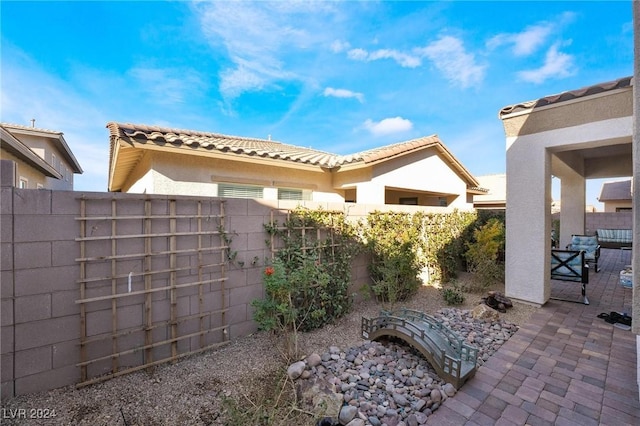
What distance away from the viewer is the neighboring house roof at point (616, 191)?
2315 cm

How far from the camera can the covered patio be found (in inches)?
132

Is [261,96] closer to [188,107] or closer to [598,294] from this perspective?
[188,107]

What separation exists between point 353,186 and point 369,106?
6.85m

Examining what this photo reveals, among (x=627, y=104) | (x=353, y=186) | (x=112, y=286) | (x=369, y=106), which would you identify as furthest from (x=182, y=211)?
(x=369, y=106)

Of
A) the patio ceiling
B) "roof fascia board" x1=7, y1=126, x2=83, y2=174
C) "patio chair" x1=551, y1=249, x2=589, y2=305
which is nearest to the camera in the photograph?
"patio chair" x1=551, y1=249, x2=589, y2=305

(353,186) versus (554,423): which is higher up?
(353,186)

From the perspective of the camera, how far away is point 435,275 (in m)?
9.33

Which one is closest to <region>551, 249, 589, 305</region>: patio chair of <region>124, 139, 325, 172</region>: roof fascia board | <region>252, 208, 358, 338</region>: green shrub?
<region>252, 208, 358, 338</region>: green shrub

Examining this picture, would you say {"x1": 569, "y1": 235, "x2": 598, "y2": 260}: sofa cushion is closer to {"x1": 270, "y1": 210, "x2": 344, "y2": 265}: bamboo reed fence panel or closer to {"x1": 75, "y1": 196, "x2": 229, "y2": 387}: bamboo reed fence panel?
{"x1": 270, "y1": 210, "x2": 344, "y2": 265}: bamboo reed fence panel

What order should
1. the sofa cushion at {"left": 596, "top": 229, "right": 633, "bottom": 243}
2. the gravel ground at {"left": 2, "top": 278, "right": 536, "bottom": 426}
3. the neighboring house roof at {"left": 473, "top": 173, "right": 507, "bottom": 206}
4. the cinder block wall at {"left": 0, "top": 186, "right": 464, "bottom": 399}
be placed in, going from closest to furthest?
1. the gravel ground at {"left": 2, "top": 278, "right": 536, "bottom": 426}
2. the cinder block wall at {"left": 0, "top": 186, "right": 464, "bottom": 399}
3. the sofa cushion at {"left": 596, "top": 229, "right": 633, "bottom": 243}
4. the neighboring house roof at {"left": 473, "top": 173, "right": 507, "bottom": 206}

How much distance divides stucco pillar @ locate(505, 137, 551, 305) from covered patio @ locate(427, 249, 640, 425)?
1119 millimetres

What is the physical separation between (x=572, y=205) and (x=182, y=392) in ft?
53.3

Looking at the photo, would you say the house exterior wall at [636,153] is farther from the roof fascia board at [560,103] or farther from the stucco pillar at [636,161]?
the roof fascia board at [560,103]

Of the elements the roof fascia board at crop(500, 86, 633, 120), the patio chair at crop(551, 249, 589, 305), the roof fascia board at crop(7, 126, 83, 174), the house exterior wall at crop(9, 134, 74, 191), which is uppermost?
the roof fascia board at crop(7, 126, 83, 174)
